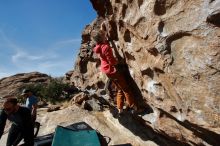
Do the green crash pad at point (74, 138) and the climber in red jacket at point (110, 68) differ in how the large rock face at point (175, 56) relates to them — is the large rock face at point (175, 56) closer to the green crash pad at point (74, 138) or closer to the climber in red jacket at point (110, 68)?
the climber in red jacket at point (110, 68)

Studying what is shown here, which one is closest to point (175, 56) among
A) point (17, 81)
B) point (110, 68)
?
point (110, 68)

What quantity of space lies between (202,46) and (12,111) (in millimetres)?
4371

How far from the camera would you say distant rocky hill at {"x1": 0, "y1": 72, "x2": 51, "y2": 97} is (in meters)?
30.5

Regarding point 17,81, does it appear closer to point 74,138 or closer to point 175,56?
point 74,138

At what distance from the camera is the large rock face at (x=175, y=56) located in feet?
17.7

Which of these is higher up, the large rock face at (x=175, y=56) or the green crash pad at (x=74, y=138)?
the large rock face at (x=175, y=56)

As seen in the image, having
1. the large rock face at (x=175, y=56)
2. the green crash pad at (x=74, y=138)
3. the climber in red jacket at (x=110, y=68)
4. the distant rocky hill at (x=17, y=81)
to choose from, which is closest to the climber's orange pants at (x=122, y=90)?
the climber in red jacket at (x=110, y=68)

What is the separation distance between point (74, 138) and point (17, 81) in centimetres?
2599

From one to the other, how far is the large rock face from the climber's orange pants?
0.30m

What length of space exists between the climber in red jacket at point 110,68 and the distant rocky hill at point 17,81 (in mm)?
22541

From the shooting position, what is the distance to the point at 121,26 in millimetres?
8336

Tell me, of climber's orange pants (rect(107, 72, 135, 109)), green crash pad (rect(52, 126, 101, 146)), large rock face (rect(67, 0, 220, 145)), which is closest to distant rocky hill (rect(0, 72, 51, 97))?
climber's orange pants (rect(107, 72, 135, 109))

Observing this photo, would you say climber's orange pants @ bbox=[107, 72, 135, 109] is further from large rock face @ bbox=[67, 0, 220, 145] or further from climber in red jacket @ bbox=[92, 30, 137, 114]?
large rock face @ bbox=[67, 0, 220, 145]

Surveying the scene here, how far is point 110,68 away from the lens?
8656mm
